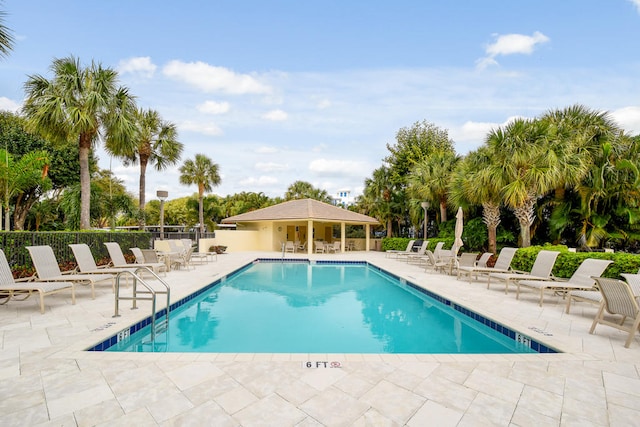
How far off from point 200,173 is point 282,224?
840 cm

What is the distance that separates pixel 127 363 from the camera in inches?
143

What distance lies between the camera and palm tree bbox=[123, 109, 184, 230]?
2000cm

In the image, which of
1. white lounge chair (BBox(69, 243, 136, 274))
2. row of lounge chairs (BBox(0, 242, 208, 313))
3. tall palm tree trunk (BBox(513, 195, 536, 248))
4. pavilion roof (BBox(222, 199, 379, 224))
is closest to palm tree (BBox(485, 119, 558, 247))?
tall palm tree trunk (BBox(513, 195, 536, 248))

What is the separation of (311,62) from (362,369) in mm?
16641

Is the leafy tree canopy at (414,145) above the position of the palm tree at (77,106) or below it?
above

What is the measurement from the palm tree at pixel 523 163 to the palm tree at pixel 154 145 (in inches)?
694

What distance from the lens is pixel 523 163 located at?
1273 centimetres

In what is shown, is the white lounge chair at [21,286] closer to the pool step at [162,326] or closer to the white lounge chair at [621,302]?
the pool step at [162,326]

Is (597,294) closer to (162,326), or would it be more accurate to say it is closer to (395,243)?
(162,326)

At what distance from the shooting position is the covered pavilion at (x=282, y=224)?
2234 centimetres

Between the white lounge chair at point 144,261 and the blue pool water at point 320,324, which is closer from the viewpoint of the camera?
the blue pool water at point 320,324

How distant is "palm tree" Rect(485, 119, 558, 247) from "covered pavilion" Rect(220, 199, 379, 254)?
11.1 meters

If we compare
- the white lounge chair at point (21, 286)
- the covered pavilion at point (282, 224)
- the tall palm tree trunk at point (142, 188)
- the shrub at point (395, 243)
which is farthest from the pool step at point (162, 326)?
the shrub at point (395, 243)

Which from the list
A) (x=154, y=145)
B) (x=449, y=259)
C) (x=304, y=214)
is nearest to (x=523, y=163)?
(x=449, y=259)
